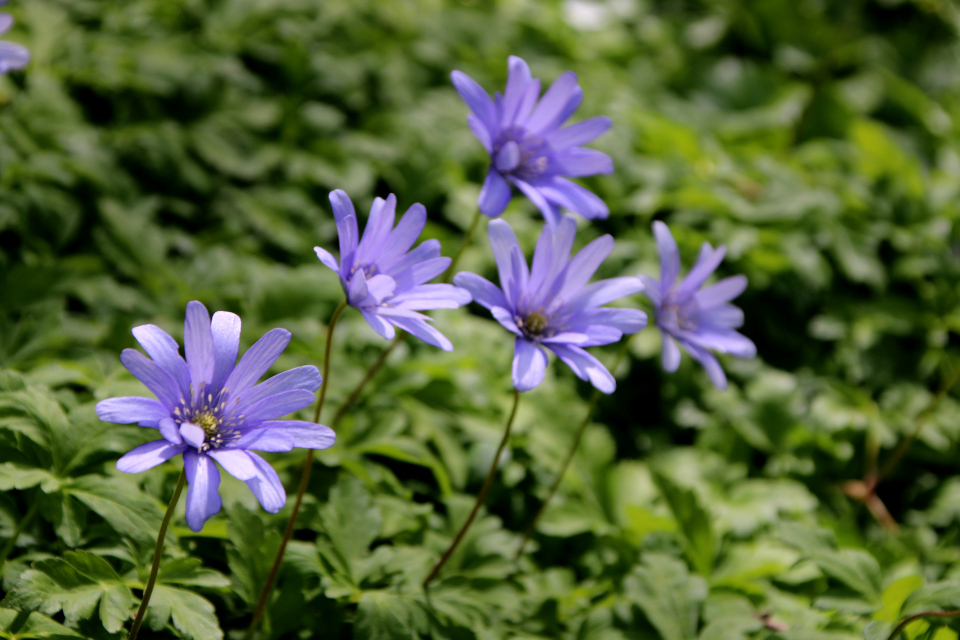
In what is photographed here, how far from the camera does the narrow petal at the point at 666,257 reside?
83.0 inches

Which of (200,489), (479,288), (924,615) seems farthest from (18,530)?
(924,615)

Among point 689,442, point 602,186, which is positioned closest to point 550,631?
point 689,442

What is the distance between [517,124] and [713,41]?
3.83 metres

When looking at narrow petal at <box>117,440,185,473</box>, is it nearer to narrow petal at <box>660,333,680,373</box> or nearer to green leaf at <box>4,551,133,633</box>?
green leaf at <box>4,551,133,633</box>

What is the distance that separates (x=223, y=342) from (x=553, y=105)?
1104 mm

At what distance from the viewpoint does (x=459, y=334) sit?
118 inches

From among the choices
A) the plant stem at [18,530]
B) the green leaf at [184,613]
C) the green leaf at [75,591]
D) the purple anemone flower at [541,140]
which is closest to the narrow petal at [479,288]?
the purple anemone flower at [541,140]

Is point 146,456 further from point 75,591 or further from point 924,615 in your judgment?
point 924,615

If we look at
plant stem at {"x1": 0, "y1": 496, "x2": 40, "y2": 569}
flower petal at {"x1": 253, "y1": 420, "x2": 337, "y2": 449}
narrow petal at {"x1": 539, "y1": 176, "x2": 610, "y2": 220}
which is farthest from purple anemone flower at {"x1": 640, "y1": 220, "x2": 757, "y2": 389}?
plant stem at {"x1": 0, "y1": 496, "x2": 40, "y2": 569}

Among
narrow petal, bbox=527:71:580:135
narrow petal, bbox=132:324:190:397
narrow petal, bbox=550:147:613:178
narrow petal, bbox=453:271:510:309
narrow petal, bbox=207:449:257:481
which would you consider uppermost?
narrow petal, bbox=527:71:580:135

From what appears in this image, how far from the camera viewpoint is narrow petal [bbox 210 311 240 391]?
154 cm

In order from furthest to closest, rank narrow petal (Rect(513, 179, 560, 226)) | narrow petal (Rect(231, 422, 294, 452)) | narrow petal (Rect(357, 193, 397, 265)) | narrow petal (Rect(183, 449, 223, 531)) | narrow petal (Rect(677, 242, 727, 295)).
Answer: narrow petal (Rect(677, 242, 727, 295)) → narrow petal (Rect(513, 179, 560, 226)) → narrow petal (Rect(357, 193, 397, 265)) → narrow petal (Rect(231, 422, 294, 452)) → narrow petal (Rect(183, 449, 223, 531))

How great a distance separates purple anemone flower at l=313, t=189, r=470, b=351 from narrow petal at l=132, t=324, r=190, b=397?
37cm

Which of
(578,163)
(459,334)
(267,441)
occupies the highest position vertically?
(459,334)
